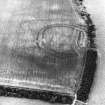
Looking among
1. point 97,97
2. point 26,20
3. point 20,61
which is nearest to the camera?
point 97,97

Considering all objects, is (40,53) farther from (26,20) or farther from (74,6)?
(74,6)

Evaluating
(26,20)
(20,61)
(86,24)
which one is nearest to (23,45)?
(20,61)

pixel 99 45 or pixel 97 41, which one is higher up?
pixel 97 41

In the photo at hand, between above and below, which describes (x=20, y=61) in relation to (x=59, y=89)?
above

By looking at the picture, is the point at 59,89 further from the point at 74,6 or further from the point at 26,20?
the point at 74,6

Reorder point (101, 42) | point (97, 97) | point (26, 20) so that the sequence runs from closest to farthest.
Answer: point (97, 97)
point (101, 42)
point (26, 20)

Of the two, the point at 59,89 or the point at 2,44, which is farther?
the point at 2,44

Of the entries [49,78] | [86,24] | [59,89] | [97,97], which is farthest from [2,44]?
[97,97]

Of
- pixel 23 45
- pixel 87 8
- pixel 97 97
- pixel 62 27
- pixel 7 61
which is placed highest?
pixel 87 8

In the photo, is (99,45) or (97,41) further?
(97,41)
